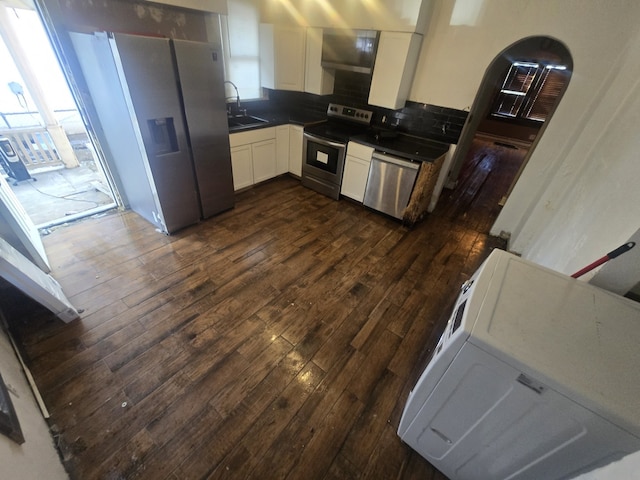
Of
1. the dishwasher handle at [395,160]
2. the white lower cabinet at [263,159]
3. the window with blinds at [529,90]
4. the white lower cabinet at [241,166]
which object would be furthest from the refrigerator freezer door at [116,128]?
the window with blinds at [529,90]

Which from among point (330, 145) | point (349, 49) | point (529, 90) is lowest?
point (330, 145)

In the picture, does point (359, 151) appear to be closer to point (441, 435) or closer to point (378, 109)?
point (378, 109)

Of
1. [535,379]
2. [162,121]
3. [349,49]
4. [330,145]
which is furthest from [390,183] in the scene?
[535,379]

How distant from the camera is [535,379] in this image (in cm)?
82

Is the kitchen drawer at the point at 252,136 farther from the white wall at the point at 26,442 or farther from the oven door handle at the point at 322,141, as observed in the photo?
the white wall at the point at 26,442

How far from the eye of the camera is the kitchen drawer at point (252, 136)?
324cm

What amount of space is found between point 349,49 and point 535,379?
11.8 ft

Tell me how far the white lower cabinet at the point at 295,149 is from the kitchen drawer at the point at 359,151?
0.84 meters

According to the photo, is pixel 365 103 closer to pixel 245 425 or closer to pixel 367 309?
pixel 367 309

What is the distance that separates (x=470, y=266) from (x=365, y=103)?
2.52 m

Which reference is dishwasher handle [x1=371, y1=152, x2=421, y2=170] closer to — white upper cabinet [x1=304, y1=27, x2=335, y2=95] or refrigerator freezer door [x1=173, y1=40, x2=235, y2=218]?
white upper cabinet [x1=304, y1=27, x2=335, y2=95]

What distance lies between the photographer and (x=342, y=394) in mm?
1632

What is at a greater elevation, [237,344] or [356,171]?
[356,171]

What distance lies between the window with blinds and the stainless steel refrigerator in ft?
24.8
